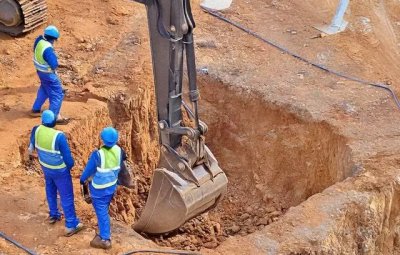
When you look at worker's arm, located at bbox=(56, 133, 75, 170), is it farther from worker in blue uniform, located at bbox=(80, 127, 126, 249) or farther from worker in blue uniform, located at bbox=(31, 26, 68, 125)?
worker in blue uniform, located at bbox=(31, 26, 68, 125)

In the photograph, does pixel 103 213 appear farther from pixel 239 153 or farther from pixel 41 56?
pixel 239 153

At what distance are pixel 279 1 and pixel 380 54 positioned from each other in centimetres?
300

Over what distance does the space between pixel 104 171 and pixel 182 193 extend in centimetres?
130

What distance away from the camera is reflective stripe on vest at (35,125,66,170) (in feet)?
32.3

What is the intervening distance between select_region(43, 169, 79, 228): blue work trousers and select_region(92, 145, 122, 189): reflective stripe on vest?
58cm

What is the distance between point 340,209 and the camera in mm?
11078

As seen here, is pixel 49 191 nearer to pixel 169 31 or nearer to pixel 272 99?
pixel 169 31

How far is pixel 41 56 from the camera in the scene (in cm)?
1212

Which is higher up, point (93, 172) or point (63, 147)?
point (63, 147)

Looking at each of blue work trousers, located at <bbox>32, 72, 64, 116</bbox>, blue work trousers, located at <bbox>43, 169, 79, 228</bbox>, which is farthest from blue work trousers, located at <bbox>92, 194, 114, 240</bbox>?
blue work trousers, located at <bbox>32, 72, 64, 116</bbox>

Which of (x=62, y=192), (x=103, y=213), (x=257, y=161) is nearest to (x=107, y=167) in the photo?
(x=103, y=213)

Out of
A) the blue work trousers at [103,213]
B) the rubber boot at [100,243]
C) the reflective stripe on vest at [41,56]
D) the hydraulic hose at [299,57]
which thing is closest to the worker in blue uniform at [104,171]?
the blue work trousers at [103,213]

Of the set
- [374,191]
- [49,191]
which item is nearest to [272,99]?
[374,191]

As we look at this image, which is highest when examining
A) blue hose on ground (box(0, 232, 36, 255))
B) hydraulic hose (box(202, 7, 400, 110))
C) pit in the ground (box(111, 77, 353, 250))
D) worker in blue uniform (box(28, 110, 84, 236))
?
worker in blue uniform (box(28, 110, 84, 236))
